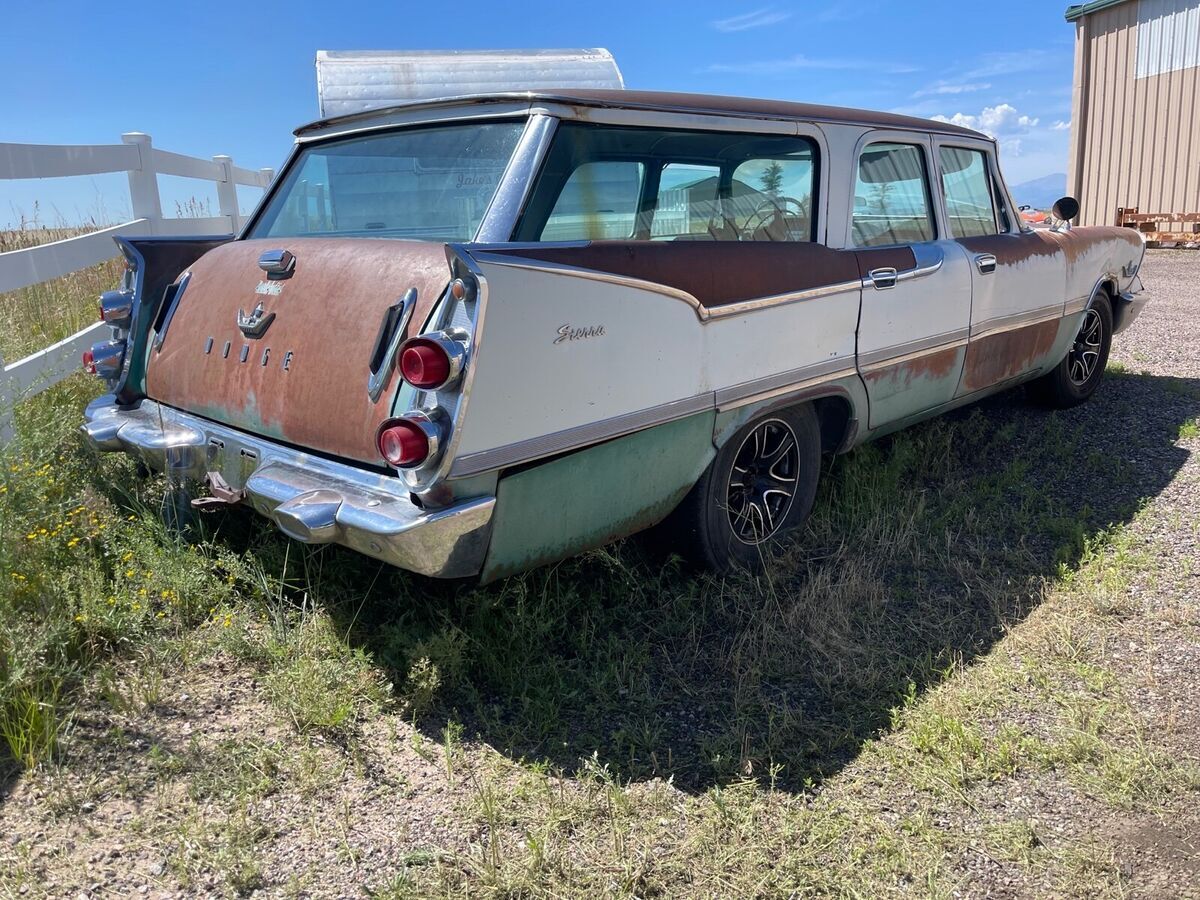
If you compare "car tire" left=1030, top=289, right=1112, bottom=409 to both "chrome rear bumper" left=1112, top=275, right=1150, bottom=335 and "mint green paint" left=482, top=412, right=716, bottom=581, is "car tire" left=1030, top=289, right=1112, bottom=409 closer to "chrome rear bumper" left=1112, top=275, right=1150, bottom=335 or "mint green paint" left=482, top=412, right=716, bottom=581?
"chrome rear bumper" left=1112, top=275, right=1150, bottom=335

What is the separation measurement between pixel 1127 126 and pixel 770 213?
16373 millimetres

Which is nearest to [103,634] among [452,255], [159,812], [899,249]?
[159,812]

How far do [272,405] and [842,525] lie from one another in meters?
2.45

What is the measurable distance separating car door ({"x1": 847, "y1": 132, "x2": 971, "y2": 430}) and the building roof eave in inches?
609

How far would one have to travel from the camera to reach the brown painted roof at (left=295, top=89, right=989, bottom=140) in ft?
9.78

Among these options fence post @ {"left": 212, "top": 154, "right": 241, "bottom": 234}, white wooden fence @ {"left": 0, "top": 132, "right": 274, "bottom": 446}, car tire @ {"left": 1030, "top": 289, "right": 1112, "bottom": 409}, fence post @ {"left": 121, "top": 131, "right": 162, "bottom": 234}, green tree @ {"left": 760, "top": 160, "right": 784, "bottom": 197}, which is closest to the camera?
green tree @ {"left": 760, "top": 160, "right": 784, "bottom": 197}

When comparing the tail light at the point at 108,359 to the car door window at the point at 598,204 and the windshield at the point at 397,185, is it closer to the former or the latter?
the windshield at the point at 397,185

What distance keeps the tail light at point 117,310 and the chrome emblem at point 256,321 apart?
842 mm

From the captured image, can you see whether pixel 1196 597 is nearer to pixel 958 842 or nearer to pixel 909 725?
pixel 909 725

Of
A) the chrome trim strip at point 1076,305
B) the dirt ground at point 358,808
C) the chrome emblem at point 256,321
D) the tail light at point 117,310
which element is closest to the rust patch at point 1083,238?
the chrome trim strip at point 1076,305

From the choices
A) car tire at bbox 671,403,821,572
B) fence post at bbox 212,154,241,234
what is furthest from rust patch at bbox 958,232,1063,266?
fence post at bbox 212,154,241,234

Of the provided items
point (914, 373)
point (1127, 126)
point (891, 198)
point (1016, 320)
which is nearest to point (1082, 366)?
point (1016, 320)

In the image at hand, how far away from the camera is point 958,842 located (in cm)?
231

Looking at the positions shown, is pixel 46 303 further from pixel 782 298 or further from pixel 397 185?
pixel 782 298
